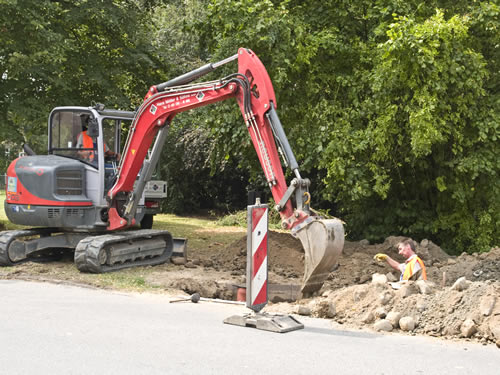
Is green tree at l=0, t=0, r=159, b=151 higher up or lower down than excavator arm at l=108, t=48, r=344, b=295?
higher up

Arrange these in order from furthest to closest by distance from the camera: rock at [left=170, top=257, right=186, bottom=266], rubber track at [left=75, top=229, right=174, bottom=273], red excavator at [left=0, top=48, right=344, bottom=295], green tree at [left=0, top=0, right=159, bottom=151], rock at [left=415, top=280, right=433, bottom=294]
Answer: green tree at [left=0, top=0, right=159, bottom=151], rock at [left=170, top=257, right=186, bottom=266], red excavator at [left=0, top=48, right=344, bottom=295], rubber track at [left=75, top=229, right=174, bottom=273], rock at [left=415, top=280, right=433, bottom=294]

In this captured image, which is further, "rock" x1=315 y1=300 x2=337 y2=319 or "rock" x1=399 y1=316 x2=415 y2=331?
"rock" x1=315 y1=300 x2=337 y2=319

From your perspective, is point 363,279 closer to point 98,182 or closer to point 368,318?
point 368,318

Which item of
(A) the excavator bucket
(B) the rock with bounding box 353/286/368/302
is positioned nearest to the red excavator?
(A) the excavator bucket

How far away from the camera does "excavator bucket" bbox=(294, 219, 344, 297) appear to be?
802 cm

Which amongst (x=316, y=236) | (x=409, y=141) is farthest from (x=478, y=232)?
(x=316, y=236)

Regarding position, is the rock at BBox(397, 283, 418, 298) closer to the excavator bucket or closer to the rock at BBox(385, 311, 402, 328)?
the rock at BBox(385, 311, 402, 328)

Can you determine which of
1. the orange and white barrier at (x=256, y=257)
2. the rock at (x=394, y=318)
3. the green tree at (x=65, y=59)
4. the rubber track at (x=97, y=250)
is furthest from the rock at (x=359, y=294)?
the green tree at (x=65, y=59)

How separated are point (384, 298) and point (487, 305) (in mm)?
1186

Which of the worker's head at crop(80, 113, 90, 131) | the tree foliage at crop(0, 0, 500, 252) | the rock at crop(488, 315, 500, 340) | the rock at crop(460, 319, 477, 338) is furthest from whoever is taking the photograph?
the tree foliage at crop(0, 0, 500, 252)

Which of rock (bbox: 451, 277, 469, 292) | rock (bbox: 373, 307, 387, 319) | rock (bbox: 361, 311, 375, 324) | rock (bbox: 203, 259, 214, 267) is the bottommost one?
rock (bbox: 203, 259, 214, 267)

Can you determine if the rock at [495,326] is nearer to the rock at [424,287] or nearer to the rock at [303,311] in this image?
the rock at [424,287]

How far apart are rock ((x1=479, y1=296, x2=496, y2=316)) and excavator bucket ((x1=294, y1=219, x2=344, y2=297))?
→ 5.99 ft

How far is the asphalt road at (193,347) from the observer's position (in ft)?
18.7
